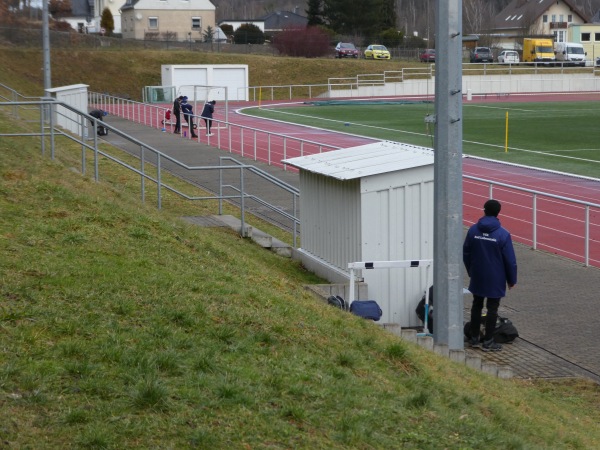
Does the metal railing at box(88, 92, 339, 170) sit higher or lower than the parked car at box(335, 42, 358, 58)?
lower

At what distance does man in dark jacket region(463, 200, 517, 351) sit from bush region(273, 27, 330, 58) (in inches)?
3190

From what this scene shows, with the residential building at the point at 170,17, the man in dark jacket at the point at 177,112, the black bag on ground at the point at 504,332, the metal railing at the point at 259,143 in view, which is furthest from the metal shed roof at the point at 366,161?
the residential building at the point at 170,17

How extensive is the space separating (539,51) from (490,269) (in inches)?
3213

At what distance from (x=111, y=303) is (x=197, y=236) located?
3987 millimetres

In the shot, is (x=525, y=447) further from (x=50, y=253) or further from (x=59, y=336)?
(x=50, y=253)

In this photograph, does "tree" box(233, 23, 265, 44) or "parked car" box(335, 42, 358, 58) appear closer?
"parked car" box(335, 42, 358, 58)

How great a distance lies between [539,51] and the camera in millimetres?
89438

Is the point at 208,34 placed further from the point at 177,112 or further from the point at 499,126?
the point at 177,112

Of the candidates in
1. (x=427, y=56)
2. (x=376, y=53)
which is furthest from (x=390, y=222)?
(x=376, y=53)

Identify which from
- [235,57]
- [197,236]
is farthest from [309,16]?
[197,236]

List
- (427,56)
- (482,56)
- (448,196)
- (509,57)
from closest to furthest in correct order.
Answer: (448,196), (482,56), (509,57), (427,56)

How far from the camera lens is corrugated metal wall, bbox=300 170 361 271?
1258 centimetres

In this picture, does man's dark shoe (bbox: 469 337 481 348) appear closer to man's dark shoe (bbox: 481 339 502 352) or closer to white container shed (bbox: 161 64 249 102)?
man's dark shoe (bbox: 481 339 502 352)

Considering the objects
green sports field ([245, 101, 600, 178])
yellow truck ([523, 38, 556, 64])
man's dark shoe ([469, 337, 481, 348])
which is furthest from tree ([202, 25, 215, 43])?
man's dark shoe ([469, 337, 481, 348])
